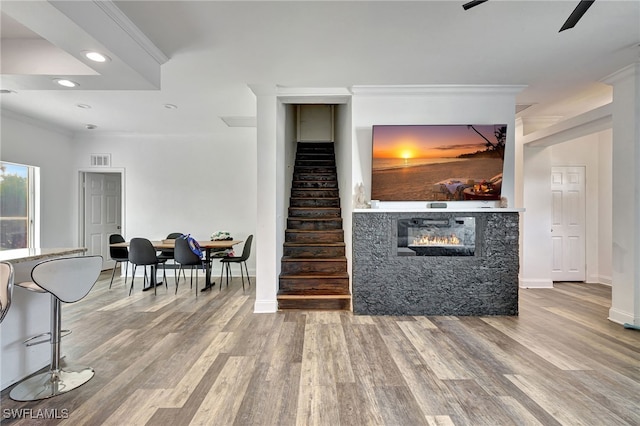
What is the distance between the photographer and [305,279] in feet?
13.9

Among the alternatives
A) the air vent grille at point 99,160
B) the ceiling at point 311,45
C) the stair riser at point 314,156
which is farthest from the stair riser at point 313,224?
the air vent grille at point 99,160

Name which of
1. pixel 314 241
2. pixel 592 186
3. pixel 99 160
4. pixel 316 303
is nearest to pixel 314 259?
pixel 314 241

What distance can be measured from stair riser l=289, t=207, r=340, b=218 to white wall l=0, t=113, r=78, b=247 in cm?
441

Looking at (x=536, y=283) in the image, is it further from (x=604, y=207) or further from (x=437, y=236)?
(x=437, y=236)

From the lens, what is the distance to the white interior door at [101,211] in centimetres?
643

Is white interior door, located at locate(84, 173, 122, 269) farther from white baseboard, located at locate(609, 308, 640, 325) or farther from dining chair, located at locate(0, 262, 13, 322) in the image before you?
white baseboard, located at locate(609, 308, 640, 325)

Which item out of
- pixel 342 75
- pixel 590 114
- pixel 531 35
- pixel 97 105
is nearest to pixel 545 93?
pixel 590 114

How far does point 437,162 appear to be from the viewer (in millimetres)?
3826

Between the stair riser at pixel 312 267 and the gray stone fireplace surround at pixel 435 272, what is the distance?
0.69 meters

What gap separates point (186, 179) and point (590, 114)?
6.47 metres

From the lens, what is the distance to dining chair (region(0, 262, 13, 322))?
1.80 metres

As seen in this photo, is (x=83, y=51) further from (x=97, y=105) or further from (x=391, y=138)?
(x=391, y=138)

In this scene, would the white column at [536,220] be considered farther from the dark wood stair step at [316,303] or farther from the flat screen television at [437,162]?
the dark wood stair step at [316,303]

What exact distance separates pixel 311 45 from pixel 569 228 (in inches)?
215
